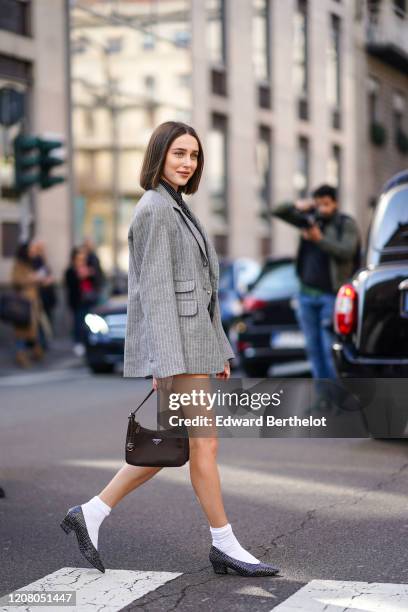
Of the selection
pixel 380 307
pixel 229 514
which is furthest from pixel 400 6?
pixel 229 514

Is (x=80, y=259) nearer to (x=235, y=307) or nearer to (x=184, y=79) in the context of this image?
(x=235, y=307)

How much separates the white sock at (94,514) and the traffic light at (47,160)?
12.8 meters

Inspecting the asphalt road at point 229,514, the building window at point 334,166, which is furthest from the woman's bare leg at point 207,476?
the building window at point 334,166

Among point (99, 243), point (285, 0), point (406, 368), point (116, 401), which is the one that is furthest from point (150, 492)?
point (285, 0)

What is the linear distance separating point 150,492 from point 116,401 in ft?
16.8

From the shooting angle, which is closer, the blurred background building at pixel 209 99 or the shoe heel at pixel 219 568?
the shoe heel at pixel 219 568

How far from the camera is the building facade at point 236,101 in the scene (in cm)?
2423

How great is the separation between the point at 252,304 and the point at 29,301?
481 centimetres

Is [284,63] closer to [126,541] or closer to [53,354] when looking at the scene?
[53,354]

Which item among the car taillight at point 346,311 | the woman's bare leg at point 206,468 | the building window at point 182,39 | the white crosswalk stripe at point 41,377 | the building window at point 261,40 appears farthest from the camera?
the building window at point 261,40

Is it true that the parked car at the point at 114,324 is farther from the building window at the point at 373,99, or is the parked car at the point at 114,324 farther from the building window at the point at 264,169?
the building window at the point at 373,99

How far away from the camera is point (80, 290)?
1873 centimetres

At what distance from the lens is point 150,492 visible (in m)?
6.68

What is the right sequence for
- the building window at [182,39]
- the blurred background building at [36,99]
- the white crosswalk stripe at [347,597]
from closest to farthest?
the white crosswalk stripe at [347,597]
the blurred background building at [36,99]
the building window at [182,39]
